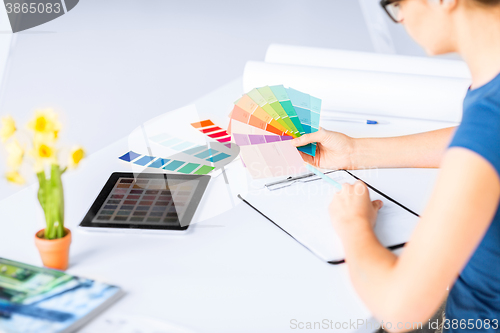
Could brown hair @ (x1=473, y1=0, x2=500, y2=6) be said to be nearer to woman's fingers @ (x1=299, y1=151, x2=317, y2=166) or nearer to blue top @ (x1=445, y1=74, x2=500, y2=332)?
blue top @ (x1=445, y1=74, x2=500, y2=332)

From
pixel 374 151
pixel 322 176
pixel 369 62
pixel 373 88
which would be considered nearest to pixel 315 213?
pixel 322 176

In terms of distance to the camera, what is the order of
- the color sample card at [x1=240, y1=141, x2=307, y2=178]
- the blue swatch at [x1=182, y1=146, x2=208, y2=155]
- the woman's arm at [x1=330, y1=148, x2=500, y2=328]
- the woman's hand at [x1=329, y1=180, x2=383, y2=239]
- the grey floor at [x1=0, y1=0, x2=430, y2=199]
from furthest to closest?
the grey floor at [x1=0, y1=0, x2=430, y2=199] < the blue swatch at [x1=182, y1=146, x2=208, y2=155] < the color sample card at [x1=240, y1=141, x2=307, y2=178] < the woman's hand at [x1=329, y1=180, x2=383, y2=239] < the woman's arm at [x1=330, y1=148, x2=500, y2=328]

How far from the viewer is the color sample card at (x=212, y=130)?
51.7 inches

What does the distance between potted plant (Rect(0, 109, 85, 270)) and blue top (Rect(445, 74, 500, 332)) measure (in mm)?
616

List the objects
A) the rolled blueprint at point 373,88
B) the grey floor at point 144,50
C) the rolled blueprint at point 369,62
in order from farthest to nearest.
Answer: the grey floor at point 144,50, the rolled blueprint at point 369,62, the rolled blueprint at point 373,88

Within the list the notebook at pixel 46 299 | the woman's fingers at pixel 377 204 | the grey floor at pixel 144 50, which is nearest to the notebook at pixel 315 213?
the woman's fingers at pixel 377 204

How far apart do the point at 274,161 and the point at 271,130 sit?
3.4 inches

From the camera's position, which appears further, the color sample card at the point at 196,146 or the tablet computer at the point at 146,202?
the color sample card at the point at 196,146

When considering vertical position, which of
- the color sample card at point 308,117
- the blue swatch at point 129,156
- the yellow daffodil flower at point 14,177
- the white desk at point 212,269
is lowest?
the white desk at point 212,269

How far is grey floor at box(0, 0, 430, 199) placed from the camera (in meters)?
2.95

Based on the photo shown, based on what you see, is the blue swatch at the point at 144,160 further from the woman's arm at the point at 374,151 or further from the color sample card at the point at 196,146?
the woman's arm at the point at 374,151

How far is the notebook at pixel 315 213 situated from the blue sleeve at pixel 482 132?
0.31 metres

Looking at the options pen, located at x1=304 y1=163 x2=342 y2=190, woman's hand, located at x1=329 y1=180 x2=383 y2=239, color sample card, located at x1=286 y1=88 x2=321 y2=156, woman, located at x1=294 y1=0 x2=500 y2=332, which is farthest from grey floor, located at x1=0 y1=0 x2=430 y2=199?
woman, located at x1=294 y1=0 x2=500 y2=332

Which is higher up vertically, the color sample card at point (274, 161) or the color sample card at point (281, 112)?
the color sample card at point (281, 112)
